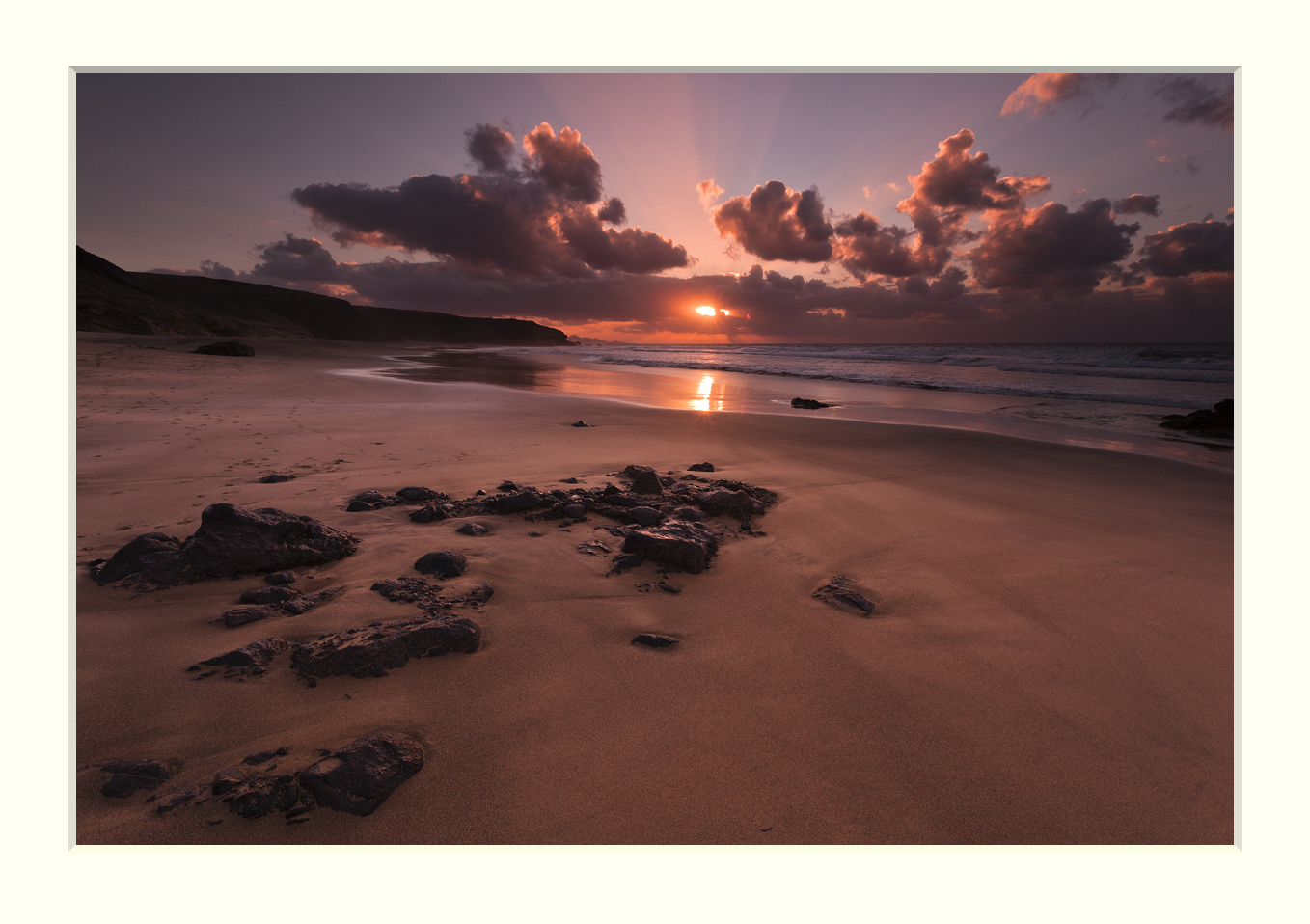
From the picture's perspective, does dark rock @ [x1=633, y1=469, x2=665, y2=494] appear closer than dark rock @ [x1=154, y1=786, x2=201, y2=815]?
No

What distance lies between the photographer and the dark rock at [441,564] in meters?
2.62

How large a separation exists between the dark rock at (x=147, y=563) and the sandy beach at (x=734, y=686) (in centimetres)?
10

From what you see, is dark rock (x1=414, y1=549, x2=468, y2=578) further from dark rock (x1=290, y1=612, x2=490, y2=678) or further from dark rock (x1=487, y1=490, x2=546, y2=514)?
dark rock (x1=487, y1=490, x2=546, y2=514)

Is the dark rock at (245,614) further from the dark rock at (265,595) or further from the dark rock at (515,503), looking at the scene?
the dark rock at (515,503)

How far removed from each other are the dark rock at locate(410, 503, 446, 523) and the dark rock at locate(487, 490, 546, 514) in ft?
1.09

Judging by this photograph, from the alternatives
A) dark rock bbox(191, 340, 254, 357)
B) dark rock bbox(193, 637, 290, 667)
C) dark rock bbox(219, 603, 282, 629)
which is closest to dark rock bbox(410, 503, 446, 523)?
dark rock bbox(219, 603, 282, 629)

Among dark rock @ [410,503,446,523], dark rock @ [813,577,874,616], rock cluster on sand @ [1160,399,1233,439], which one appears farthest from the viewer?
rock cluster on sand @ [1160,399,1233,439]

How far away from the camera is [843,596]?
8.63 ft

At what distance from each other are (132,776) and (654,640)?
166cm

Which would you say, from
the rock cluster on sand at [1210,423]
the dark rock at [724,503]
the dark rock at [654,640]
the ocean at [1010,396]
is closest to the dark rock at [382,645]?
the dark rock at [654,640]

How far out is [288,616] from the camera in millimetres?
2221

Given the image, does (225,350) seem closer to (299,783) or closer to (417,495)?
(417,495)

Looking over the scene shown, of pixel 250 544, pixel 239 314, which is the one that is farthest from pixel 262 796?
pixel 239 314

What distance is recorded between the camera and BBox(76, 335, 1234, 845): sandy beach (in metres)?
1.45
